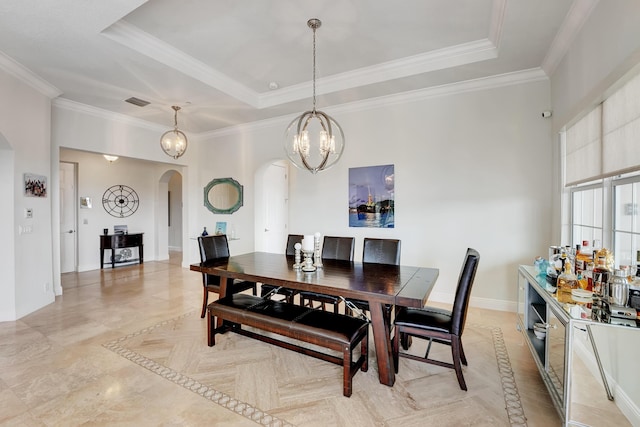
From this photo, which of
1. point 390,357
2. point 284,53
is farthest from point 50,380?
point 284,53

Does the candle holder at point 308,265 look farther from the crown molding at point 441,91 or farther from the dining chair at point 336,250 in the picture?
the crown molding at point 441,91

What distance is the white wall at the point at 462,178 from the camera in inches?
145

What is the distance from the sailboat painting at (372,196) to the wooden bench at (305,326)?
7.28ft

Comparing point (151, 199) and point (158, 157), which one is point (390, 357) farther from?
point (151, 199)

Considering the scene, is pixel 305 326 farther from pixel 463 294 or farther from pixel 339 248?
pixel 339 248

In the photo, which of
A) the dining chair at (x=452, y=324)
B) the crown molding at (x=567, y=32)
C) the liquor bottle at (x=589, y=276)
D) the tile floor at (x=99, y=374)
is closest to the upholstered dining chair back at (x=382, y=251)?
the dining chair at (x=452, y=324)

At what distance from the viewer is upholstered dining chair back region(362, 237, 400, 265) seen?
3.26m

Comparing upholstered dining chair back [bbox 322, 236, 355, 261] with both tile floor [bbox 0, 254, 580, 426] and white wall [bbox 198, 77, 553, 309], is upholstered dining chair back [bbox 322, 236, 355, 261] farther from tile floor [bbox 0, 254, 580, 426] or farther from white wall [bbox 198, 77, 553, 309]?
tile floor [bbox 0, 254, 580, 426]

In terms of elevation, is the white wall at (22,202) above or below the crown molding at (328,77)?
below

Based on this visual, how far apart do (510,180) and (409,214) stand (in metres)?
1.30

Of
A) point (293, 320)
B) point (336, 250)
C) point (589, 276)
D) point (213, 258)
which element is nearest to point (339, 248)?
point (336, 250)

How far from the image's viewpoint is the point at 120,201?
697 centimetres

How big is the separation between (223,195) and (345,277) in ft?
14.0

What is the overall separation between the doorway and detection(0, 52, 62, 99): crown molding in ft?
9.99
